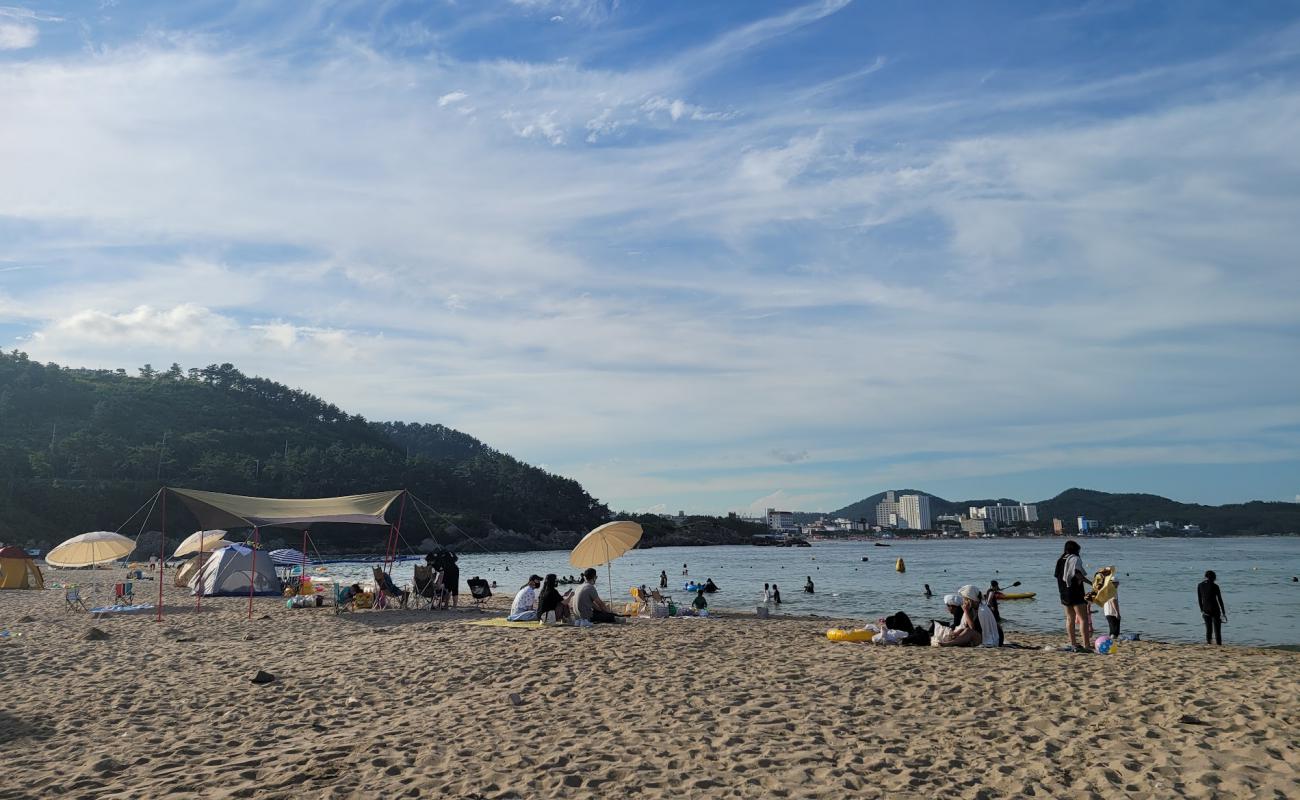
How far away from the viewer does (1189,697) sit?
7512 millimetres

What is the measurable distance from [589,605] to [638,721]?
279 inches

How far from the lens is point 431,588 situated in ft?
59.3

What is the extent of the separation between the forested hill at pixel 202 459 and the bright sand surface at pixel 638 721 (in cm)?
7484

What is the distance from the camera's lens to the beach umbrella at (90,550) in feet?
63.5

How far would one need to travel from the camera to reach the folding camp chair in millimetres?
18016

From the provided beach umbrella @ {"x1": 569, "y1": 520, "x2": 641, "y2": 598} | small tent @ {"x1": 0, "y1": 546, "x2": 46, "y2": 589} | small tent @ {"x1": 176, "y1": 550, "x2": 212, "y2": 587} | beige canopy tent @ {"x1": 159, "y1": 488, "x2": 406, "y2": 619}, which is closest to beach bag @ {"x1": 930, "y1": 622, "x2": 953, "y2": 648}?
beach umbrella @ {"x1": 569, "y1": 520, "x2": 641, "y2": 598}

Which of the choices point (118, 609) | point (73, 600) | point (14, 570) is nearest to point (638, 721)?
point (118, 609)

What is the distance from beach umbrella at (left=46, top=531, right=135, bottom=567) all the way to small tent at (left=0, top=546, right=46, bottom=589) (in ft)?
21.6

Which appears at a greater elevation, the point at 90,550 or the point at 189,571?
the point at 90,550

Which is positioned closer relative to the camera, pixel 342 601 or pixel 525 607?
pixel 525 607

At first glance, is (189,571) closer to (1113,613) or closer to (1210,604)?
(1113,613)

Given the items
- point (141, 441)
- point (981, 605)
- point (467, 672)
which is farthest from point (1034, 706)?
point (141, 441)

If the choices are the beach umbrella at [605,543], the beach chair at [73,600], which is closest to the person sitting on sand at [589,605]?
the beach umbrella at [605,543]

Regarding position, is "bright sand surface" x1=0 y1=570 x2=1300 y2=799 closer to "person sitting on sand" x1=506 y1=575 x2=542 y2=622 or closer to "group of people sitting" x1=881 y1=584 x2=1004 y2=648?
"group of people sitting" x1=881 y1=584 x2=1004 y2=648
